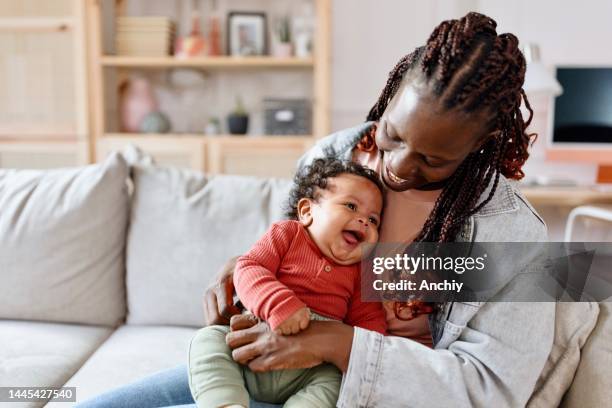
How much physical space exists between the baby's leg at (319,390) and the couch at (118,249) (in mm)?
718

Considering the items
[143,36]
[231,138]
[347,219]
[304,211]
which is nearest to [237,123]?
[231,138]

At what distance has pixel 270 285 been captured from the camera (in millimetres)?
892

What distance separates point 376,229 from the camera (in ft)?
3.36

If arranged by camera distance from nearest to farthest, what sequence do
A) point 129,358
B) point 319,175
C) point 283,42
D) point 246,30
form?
point 319,175
point 129,358
point 283,42
point 246,30

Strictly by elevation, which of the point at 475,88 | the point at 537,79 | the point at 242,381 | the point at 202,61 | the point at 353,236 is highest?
the point at 202,61

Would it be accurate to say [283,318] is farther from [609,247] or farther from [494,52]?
[609,247]

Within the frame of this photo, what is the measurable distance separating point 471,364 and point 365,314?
22cm

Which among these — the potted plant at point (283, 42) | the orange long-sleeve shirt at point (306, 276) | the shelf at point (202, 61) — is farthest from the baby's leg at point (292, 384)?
the potted plant at point (283, 42)

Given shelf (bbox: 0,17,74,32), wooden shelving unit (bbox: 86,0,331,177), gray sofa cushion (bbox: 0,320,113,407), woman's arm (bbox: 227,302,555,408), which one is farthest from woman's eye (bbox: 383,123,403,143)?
shelf (bbox: 0,17,74,32)

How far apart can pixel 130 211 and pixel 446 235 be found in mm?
1135

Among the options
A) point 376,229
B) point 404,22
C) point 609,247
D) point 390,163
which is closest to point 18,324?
point 376,229

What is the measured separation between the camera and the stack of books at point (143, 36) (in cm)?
307

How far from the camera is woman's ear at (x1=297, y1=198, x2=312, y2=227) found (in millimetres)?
1065

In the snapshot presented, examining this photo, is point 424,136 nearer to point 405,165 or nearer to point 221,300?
point 405,165
